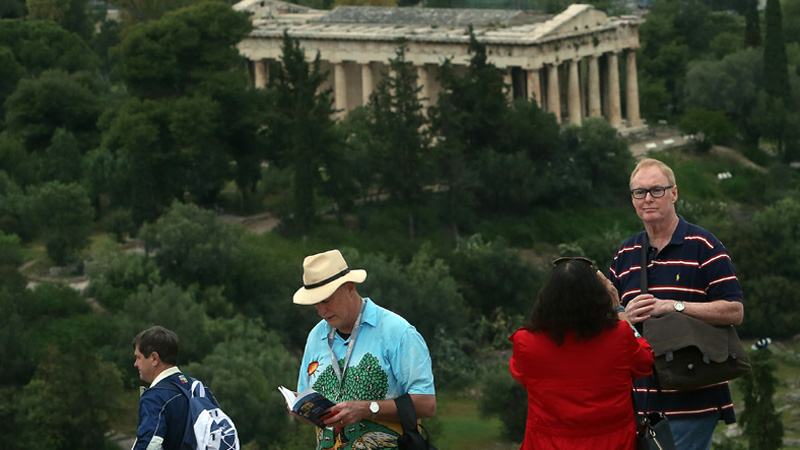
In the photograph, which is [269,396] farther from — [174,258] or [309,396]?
[309,396]

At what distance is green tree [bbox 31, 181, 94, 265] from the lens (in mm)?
40562

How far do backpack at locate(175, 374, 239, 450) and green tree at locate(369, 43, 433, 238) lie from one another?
124 ft

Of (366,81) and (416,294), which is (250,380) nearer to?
(416,294)

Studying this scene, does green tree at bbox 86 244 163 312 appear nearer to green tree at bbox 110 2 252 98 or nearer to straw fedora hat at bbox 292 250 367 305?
green tree at bbox 110 2 252 98

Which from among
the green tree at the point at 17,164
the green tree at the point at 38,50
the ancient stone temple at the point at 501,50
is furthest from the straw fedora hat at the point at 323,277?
the green tree at the point at 38,50

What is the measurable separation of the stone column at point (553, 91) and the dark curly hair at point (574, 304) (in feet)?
162

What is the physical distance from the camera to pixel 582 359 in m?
7.08

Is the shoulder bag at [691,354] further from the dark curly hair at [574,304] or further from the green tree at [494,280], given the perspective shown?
the green tree at [494,280]

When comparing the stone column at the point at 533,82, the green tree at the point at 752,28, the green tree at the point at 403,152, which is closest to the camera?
the green tree at the point at 403,152

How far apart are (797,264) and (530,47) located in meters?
14.8

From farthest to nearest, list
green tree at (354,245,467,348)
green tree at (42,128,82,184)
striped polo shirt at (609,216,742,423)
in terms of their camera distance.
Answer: green tree at (42,128,82,184), green tree at (354,245,467,348), striped polo shirt at (609,216,742,423)

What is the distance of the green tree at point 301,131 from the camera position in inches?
1721

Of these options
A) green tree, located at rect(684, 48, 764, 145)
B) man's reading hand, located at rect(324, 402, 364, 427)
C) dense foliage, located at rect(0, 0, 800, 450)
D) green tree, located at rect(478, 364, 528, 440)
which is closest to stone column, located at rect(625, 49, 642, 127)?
green tree, located at rect(684, 48, 764, 145)

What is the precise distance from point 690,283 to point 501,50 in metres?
48.5
